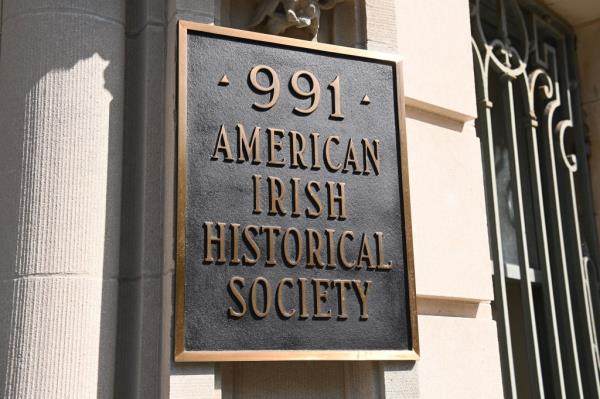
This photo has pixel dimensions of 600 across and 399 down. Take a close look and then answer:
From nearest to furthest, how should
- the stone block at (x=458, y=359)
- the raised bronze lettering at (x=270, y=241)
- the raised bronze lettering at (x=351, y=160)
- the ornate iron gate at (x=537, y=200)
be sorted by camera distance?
1. the raised bronze lettering at (x=270, y=241)
2. the raised bronze lettering at (x=351, y=160)
3. the stone block at (x=458, y=359)
4. the ornate iron gate at (x=537, y=200)

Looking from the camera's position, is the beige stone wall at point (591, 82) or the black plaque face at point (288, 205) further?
the beige stone wall at point (591, 82)

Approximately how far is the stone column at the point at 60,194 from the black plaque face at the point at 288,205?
40cm

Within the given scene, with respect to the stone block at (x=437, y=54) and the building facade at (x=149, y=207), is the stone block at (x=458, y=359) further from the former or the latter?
the stone block at (x=437, y=54)

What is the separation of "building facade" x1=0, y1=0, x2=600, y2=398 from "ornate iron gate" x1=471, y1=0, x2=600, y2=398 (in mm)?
82

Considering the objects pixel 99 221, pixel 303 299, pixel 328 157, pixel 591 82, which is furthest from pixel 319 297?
pixel 591 82

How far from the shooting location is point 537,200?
659cm

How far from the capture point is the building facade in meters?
3.78

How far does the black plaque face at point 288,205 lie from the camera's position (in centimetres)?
387

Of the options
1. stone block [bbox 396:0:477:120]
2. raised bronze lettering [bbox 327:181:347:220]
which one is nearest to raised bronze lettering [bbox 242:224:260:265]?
raised bronze lettering [bbox 327:181:347:220]

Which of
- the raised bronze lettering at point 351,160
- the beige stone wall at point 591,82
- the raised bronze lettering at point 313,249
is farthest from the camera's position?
the beige stone wall at point 591,82

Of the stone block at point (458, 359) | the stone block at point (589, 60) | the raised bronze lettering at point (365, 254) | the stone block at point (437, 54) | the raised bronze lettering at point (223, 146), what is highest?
the stone block at point (589, 60)

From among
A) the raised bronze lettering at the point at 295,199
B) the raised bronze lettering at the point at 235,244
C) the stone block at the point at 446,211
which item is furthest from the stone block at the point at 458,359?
the raised bronze lettering at the point at 235,244

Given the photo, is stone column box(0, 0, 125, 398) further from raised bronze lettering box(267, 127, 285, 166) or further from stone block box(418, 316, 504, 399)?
stone block box(418, 316, 504, 399)

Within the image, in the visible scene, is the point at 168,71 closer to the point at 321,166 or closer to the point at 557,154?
the point at 321,166
